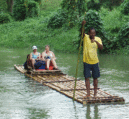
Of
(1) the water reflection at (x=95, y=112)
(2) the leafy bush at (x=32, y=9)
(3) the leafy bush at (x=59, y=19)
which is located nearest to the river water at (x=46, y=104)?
(1) the water reflection at (x=95, y=112)

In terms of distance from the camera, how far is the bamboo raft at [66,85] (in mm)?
7472

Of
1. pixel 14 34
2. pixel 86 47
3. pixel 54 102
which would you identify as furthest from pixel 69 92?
pixel 14 34

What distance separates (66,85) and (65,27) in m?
24.1

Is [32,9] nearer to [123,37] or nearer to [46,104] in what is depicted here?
[123,37]

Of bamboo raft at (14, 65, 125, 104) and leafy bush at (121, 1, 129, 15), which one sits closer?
bamboo raft at (14, 65, 125, 104)

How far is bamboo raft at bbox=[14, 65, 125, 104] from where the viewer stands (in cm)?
747

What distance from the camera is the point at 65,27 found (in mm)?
33250

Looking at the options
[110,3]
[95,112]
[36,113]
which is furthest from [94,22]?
[110,3]

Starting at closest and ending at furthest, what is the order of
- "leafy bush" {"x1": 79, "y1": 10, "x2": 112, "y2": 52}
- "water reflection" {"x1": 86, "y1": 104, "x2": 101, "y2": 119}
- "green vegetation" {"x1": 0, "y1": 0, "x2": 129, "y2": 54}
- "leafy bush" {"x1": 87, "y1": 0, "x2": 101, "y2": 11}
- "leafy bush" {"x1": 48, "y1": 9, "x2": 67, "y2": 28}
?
"water reflection" {"x1": 86, "y1": 104, "x2": 101, "y2": 119} < "leafy bush" {"x1": 79, "y1": 10, "x2": 112, "y2": 52} < "green vegetation" {"x1": 0, "y1": 0, "x2": 129, "y2": 54} < "leafy bush" {"x1": 48, "y1": 9, "x2": 67, "y2": 28} < "leafy bush" {"x1": 87, "y1": 0, "x2": 101, "y2": 11}

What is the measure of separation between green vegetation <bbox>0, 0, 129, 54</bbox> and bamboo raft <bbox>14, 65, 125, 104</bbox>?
12062mm

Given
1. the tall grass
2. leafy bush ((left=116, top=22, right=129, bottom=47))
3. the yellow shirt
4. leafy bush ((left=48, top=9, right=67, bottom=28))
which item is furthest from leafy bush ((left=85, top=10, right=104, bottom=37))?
the yellow shirt

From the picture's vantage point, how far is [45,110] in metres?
6.75

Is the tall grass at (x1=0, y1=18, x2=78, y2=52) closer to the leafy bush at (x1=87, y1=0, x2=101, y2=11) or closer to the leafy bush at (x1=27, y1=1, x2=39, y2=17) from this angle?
the leafy bush at (x1=27, y1=1, x2=39, y2=17)

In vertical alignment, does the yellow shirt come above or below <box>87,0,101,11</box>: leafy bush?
below
